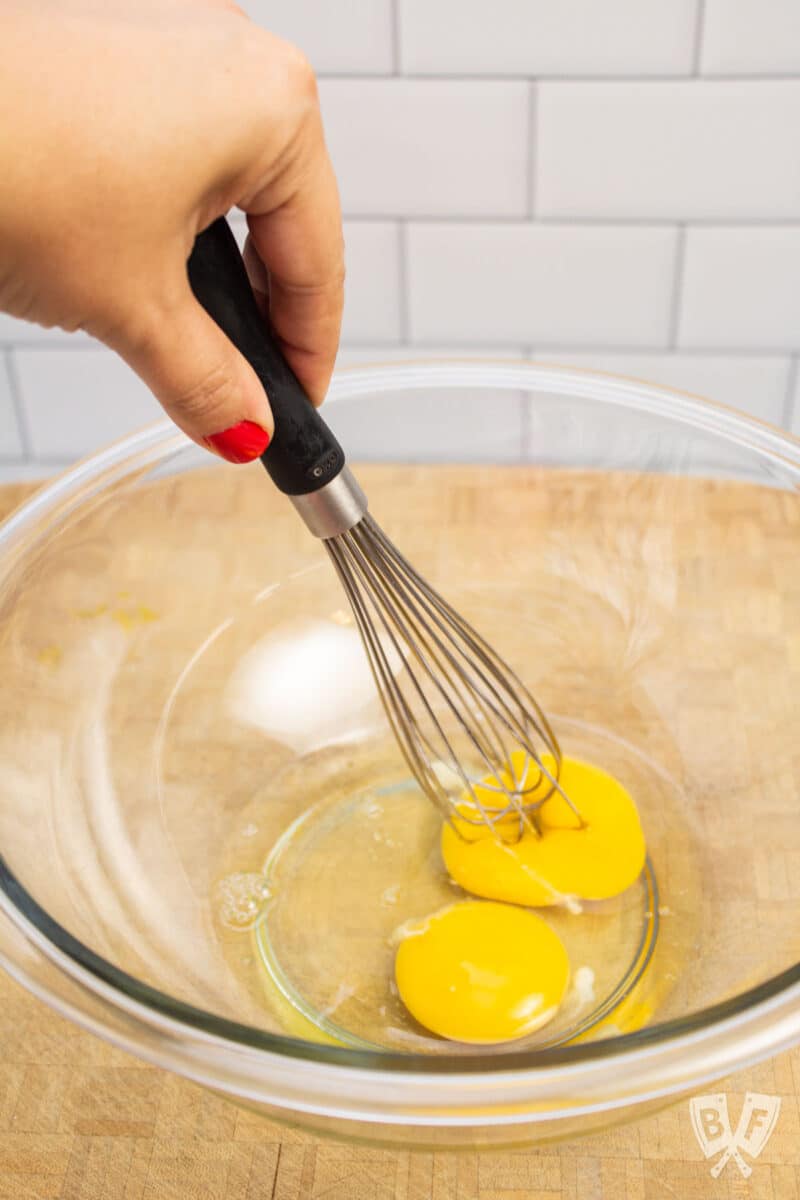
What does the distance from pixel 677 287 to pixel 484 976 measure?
673 mm

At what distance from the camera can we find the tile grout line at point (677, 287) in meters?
0.97

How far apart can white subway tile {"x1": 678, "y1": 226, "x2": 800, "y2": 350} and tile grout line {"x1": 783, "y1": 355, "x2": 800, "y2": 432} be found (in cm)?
2

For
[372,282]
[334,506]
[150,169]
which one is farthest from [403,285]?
[150,169]

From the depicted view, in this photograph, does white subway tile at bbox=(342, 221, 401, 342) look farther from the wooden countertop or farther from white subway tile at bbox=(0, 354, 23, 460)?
the wooden countertop

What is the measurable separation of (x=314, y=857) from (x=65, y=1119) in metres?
0.18

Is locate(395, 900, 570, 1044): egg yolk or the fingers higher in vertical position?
the fingers

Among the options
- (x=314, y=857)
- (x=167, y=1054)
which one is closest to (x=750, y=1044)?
(x=167, y=1054)

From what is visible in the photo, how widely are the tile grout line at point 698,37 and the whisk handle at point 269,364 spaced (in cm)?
57

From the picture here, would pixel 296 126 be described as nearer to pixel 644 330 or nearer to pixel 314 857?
pixel 314 857

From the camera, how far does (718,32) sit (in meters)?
0.86

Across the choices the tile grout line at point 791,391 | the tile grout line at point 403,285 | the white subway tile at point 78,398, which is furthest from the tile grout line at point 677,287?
the white subway tile at point 78,398

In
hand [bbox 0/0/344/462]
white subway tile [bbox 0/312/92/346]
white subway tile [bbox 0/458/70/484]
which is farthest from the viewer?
white subway tile [bbox 0/458/70/484]

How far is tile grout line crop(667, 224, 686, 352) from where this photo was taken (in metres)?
0.97

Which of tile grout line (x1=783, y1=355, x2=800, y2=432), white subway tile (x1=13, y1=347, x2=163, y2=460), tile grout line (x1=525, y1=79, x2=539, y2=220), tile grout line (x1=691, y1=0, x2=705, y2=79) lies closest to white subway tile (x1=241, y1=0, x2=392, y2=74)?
tile grout line (x1=525, y1=79, x2=539, y2=220)
